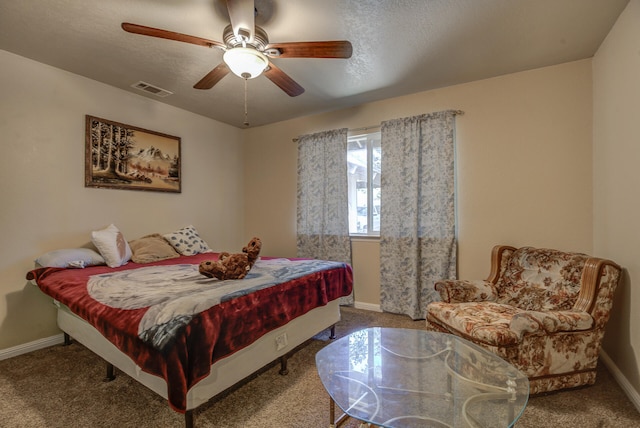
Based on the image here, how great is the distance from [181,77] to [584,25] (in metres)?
3.33

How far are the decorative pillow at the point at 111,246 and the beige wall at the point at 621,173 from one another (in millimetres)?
3840

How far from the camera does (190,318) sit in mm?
1369

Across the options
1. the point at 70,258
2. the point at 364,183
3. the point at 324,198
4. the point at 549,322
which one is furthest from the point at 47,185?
the point at 549,322

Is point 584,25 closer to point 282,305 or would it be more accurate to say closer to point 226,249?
point 282,305

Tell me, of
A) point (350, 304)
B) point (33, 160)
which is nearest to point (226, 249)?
point (350, 304)

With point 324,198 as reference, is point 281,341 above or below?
below

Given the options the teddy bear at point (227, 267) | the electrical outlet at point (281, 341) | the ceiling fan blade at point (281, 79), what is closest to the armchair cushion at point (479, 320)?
the electrical outlet at point (281, 341)

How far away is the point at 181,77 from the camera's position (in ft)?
9.43

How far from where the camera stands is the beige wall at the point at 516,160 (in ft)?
8.39

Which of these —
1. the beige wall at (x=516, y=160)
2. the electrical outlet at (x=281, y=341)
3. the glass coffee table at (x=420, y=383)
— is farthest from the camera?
the beige wall at (x=516, y=160)

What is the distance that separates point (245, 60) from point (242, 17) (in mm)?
219

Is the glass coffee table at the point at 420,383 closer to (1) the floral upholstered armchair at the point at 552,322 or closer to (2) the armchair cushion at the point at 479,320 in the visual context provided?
(2) the armchair cushion at the point at 479,320

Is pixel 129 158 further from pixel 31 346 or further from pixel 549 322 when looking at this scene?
pixel 549 322

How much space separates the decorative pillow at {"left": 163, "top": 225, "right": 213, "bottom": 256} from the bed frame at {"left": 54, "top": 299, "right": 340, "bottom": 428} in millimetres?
1084
